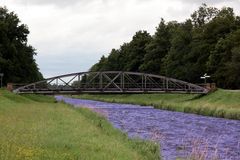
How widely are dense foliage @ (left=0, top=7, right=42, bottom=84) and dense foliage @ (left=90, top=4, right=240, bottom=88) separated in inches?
1312

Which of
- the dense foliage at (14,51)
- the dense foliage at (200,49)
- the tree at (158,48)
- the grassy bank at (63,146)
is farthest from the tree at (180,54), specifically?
the grassy bank at (63,146)

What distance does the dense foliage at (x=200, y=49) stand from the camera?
322ft

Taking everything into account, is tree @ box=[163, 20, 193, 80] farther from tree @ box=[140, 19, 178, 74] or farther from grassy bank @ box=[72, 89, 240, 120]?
grassy bank @ box=[72, 89, 240, 120]

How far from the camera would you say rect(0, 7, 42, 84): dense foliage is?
10619 cm

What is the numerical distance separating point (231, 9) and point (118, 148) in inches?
4035

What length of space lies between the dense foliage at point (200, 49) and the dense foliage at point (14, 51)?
33.3 metres


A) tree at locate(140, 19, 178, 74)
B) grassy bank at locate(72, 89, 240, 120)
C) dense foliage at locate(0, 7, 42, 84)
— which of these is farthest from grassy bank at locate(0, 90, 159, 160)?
tree at locate(140, 19, 178, 74)

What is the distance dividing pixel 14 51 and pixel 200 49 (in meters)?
38.1

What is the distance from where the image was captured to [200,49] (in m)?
112

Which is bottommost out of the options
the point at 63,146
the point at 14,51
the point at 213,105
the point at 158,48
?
the point at 63,146

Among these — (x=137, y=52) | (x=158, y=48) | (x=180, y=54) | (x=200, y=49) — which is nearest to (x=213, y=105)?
(x=200, y=49)

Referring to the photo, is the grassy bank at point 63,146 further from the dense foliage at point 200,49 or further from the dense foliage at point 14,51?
the dense foliage at point 14,51

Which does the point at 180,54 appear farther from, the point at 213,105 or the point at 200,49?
the point at 213,105

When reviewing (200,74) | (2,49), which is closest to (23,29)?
(2,49)
